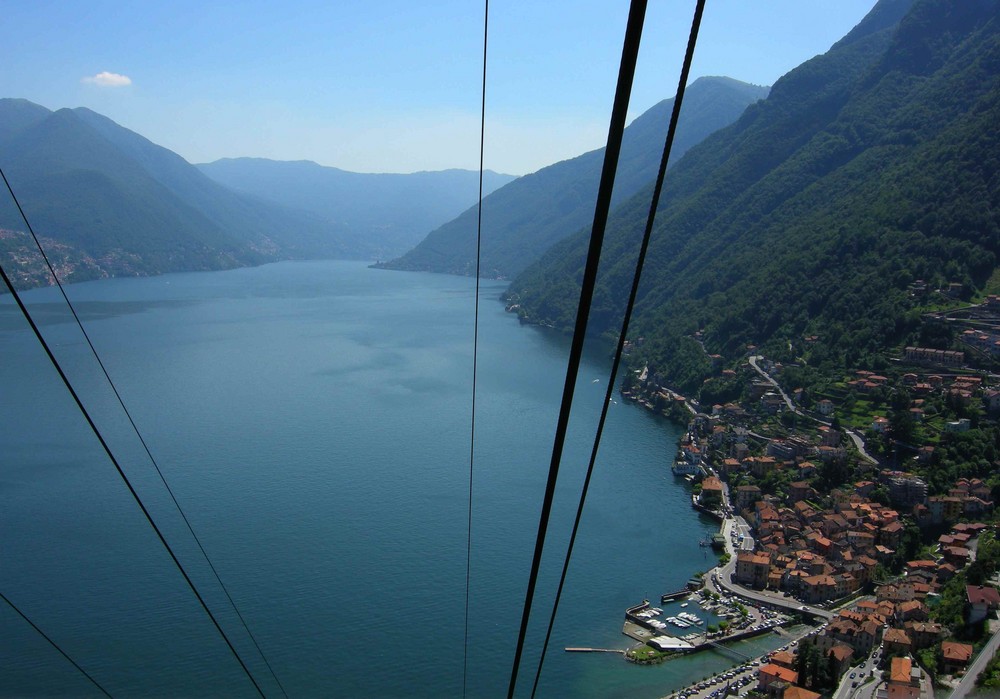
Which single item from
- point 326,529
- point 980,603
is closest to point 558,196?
point 326,529

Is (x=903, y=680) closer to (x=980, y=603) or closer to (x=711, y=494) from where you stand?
(x=980, y=603)

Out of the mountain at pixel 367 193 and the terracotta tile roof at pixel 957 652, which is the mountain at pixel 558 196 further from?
the terracotta tile roof at pixel 957 652

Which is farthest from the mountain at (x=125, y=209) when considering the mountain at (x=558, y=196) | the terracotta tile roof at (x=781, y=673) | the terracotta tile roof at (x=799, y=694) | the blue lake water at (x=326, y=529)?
the terracotta tile roof at (x=799, y=694)

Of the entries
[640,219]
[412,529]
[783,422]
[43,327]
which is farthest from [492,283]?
[412,529]

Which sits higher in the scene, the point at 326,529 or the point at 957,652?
the point at 957,652

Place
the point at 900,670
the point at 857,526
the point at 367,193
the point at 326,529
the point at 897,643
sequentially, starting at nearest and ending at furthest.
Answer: the point at 900,670
the point at 897,643
the point at 857,526
the point at 326,529
the point at 367,193

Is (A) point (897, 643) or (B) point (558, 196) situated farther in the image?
(B) point (558, 196)

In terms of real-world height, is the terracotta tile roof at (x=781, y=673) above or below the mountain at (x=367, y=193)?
below

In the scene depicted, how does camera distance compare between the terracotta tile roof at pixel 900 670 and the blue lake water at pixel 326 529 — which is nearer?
the terracotta tile roof at pixel 900 670
